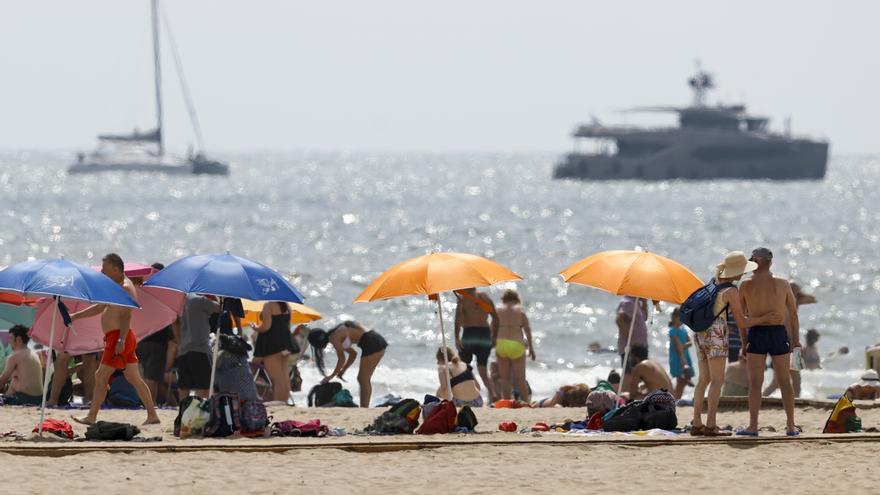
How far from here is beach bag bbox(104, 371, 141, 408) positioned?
1206 centimetres

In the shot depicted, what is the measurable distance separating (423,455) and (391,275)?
70.3 inches

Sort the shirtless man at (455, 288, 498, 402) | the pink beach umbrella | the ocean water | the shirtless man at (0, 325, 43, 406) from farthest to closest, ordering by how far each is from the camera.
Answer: the ocean water
the shirtless man at (455, 288, 498, 402)
the shirtless man at (0, 325, 43, 406)
the pink beach umbrella

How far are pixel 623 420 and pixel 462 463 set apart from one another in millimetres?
1616

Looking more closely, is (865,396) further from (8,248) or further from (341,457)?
(8,248)

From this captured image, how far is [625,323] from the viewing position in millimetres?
13625

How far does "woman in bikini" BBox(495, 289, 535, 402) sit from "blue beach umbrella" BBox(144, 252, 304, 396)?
372 centimetres

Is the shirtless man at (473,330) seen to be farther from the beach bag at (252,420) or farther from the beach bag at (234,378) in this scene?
the beach bag at (252,420)

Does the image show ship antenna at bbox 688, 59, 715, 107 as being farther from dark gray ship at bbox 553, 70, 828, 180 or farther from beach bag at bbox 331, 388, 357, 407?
beach bag at bbox 331, 388, 357, 407

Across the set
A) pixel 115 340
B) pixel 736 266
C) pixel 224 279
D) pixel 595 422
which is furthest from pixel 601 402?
pixel 115 340

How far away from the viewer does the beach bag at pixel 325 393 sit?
1294 centimetres

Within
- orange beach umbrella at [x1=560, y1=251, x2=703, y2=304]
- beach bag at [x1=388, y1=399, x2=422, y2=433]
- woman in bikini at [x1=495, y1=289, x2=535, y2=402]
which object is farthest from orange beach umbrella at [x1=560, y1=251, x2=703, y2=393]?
woman in bikini at [x1=495, y1=289, x2=535, y2=402]

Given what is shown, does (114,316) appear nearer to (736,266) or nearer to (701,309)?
(701,309)

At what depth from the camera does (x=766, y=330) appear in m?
9.66

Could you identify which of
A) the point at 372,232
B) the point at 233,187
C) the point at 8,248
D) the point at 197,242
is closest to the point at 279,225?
the point at 372,232
